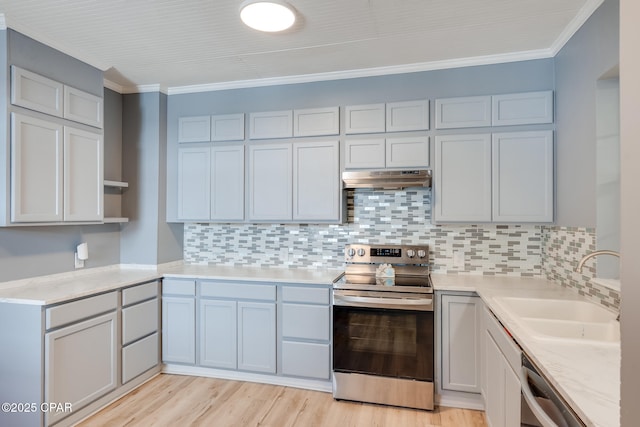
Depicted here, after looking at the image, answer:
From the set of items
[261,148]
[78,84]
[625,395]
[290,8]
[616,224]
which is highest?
[290,8]

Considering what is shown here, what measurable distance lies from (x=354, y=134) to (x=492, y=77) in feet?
3.77

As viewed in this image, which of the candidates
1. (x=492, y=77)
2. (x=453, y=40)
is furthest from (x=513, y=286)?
(x=453, y=40)

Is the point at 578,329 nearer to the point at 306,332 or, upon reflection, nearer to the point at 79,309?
the point at 306,332

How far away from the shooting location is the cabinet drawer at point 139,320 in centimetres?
274

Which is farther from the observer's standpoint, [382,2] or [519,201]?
[519,201]

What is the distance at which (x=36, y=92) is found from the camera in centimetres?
241

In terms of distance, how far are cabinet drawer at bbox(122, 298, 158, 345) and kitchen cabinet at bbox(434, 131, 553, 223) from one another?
2441mm

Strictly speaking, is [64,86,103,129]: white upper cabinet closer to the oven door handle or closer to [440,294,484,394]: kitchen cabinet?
the oven door handle

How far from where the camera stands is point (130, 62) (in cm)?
291

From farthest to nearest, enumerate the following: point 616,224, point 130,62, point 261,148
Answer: point 261,148, point 130,62, point 616,224

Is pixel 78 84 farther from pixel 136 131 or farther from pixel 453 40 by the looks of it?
pixel 453 40

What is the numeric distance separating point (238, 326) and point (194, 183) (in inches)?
54.2

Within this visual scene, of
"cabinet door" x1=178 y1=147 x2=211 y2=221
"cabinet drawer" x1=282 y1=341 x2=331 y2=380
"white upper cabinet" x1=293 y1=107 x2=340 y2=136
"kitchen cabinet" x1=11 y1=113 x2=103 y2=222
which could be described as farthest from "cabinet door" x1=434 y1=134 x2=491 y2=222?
"kitchen cabinet" x1=11 y1=113 x2=103 y2=222

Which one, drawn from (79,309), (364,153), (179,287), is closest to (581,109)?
(364,153)
